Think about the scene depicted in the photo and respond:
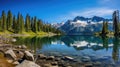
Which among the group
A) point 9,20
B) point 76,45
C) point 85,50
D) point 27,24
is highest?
point 9,20

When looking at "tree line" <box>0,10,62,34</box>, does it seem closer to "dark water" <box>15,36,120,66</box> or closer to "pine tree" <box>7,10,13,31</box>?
"pine tree" <box>7,10,13,31</box>

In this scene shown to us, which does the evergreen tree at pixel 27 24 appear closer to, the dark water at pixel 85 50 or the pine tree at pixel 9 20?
the pine tree at pixel 9 20

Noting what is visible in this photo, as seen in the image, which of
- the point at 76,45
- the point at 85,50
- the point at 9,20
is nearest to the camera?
the point at 85,50

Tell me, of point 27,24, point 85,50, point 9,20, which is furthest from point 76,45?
point 27,24

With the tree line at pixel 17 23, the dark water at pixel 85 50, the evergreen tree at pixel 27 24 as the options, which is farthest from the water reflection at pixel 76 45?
the evergreen tree at pixel 27 24

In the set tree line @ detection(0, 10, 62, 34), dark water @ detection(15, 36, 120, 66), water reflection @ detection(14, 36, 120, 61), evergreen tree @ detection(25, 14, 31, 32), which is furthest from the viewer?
evergreen tree @ detection(25, 14, 31, 32)

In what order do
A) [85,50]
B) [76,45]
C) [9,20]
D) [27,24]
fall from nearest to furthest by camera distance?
1. [85,50]
2. [76,45]
3. [9,20]
4. [27,24]

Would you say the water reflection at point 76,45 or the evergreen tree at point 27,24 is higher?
the evergreen tree at point 27,24

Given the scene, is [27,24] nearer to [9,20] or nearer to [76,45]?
[9,20]

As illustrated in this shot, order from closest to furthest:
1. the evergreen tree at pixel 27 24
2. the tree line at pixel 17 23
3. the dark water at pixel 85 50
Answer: the dark water at pixel 85 50
the tree line at pixel 17 23
the evergreen tree at pixel 27 24

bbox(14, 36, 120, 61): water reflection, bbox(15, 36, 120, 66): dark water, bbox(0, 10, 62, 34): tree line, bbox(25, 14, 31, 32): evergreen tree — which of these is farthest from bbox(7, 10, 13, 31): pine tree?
bbox(15, 36, 120, 66): dark water

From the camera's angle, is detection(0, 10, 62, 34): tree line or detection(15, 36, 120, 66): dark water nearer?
detection(15, 36, 120, 66): dark water

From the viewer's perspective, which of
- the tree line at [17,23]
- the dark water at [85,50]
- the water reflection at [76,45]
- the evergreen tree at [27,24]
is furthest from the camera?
the evergreen tree at [27,24]

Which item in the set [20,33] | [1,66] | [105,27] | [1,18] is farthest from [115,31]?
[1,66]
